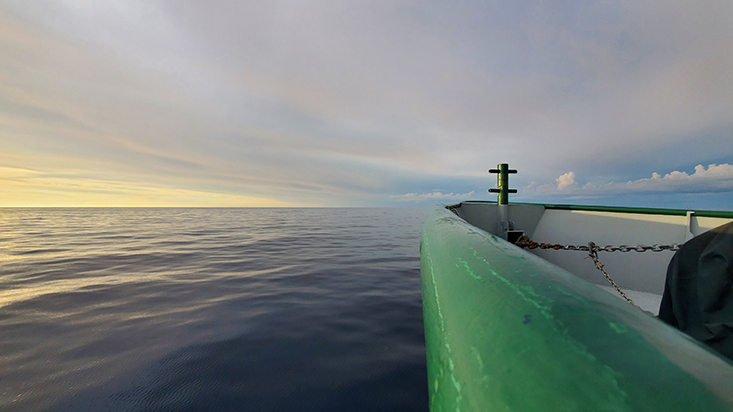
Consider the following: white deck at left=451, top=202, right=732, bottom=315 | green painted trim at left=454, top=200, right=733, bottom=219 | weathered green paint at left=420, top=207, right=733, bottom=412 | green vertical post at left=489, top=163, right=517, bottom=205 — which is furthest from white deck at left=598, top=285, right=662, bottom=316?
weathered green paint at left=420, top=207, right=733, bottom=412

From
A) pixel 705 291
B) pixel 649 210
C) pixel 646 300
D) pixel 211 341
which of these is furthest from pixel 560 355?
pixel 649 210

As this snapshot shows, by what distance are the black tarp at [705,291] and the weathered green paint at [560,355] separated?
0.67 meters

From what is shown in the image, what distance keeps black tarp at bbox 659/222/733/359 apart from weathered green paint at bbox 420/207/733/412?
0.67 m

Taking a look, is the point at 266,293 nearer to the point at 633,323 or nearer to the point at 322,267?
the point at 322,267

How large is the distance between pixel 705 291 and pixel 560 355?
1.15 metres

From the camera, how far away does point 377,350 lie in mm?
2379

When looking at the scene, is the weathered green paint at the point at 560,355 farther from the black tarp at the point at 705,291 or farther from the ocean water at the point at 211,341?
the ocean water at the point at 211,341

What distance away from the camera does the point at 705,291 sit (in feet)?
3.59

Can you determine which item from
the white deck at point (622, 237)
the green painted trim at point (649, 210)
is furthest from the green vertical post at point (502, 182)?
the green painted trim at point (649, 210)

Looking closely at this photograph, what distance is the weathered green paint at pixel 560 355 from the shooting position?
47 centimetres

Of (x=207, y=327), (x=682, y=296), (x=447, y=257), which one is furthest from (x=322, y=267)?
(x=682, y=296)

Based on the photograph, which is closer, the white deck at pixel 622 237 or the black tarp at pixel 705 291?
the black tarp at pixel 705 291

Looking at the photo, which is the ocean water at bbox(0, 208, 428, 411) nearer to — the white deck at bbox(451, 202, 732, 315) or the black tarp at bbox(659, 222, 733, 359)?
the black tarp at bbox(659, 222, 733, 359)

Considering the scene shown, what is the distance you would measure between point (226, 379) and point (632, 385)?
7.76 ft
